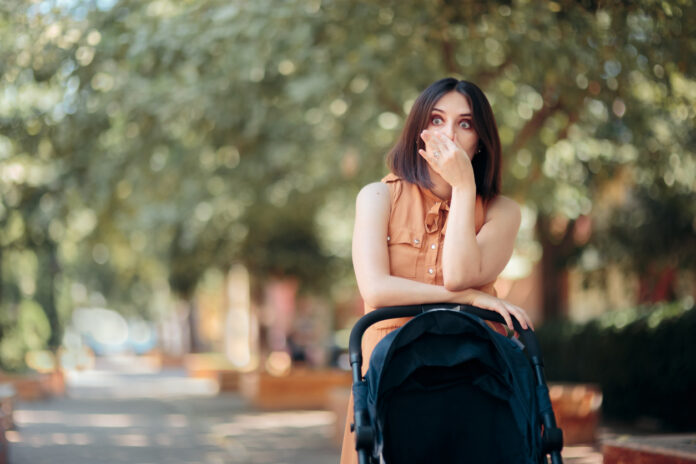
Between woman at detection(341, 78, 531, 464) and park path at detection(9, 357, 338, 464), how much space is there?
6.50m

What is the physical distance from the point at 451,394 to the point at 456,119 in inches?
36.6

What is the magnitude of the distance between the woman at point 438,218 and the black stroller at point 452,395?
0.50 ft

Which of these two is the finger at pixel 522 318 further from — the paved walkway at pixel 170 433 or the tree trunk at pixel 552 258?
the tree trunk at pixel 552 258

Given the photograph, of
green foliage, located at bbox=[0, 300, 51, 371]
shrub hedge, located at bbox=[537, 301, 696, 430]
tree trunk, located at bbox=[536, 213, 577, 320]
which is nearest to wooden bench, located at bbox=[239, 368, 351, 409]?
tree trunk, located at bbox=[536, 213, 577, 320]

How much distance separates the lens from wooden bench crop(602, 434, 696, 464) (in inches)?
194

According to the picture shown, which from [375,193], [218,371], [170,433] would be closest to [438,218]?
[375,193]

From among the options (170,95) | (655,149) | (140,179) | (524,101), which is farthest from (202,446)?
(655,149)

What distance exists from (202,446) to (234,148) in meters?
3.46

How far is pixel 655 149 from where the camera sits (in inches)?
408

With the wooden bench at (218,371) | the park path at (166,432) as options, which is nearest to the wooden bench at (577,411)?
the park path at (166,432)

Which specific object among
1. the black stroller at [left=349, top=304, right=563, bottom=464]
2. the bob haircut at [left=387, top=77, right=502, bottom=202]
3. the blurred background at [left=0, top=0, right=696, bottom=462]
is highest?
the blurred background at [left=0, top=0, right=696, bottom=462]

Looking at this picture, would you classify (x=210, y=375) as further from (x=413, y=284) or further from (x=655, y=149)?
(x=413, y=284)

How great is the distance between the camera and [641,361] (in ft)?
38.6

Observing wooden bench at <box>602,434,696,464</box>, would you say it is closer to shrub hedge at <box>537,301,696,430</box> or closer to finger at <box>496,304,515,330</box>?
finger at <box>496,304,515,330</box>
